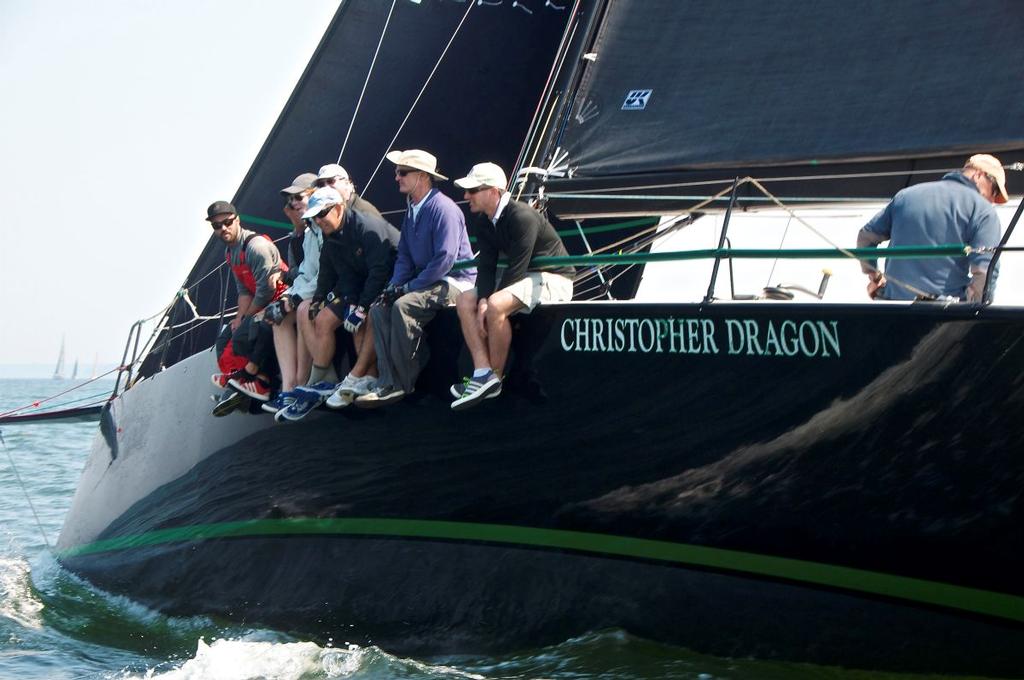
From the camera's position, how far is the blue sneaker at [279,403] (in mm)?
6931

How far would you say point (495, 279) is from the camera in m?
6.01

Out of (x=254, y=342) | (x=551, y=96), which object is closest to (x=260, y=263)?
(x=254, y=342)

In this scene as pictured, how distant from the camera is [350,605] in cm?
674

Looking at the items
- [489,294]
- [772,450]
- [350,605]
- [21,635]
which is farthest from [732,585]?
[21,635]

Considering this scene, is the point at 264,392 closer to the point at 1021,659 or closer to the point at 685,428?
the point at 685,428

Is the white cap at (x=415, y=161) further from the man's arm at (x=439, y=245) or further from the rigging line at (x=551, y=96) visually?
the rigging line at (x=551, y=96)

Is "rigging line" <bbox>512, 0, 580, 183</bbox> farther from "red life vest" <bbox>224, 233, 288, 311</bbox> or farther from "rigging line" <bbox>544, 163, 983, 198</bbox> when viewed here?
→ "red life vest" <bbox>224, 233, 288, 311</bbox>

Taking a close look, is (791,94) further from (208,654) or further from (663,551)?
(208,654)

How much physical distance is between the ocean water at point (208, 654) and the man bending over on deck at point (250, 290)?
1.38 meters

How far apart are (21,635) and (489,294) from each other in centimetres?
418

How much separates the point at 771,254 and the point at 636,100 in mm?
1703

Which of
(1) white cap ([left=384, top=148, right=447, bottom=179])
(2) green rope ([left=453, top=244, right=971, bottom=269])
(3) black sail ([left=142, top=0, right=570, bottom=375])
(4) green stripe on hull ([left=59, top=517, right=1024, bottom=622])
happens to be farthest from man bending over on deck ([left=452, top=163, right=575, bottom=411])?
(3) black sail ([left=142, top=0, right=570, bottom=375])

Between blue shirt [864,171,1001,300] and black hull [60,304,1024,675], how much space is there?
1.41 ft

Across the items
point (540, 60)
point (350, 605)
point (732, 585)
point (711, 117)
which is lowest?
point (350, 605)
